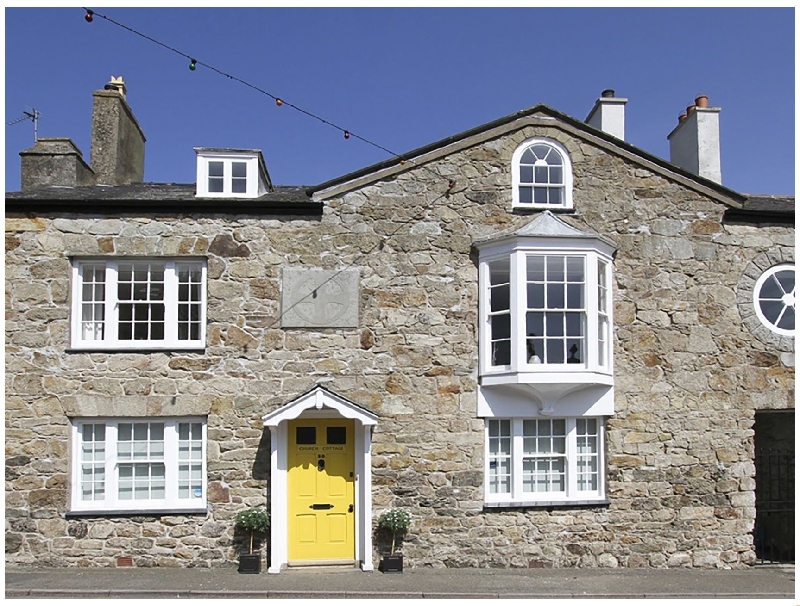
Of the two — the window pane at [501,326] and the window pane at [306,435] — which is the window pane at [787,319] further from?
the window pane at [306,435]

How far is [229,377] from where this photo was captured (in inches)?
459

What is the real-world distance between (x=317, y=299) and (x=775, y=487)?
Result: 372 inches

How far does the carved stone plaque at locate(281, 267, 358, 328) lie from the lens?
11.8 meters

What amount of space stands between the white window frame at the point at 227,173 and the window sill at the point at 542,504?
6.55 metres

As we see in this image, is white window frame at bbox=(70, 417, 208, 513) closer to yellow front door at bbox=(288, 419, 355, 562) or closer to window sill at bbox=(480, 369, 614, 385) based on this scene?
yellow front door at bbox=(288, 419, 355, 562)

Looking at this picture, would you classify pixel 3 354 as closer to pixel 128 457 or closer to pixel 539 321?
pixel 128 457

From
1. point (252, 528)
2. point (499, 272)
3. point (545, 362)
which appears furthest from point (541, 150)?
point (252, 528)

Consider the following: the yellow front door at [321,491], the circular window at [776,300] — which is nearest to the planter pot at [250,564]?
the yellow front door at [321,491]

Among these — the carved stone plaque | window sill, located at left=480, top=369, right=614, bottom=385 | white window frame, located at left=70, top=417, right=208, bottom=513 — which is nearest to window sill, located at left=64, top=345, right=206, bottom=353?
white window frame, located at left=70, top=417, right=208, bottom=513

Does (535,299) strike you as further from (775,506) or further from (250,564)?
(775,506)

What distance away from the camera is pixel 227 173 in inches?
495

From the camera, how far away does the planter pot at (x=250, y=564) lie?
11031mm

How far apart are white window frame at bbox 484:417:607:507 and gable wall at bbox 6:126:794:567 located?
167 mm

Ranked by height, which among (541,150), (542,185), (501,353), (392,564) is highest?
(541,150)
